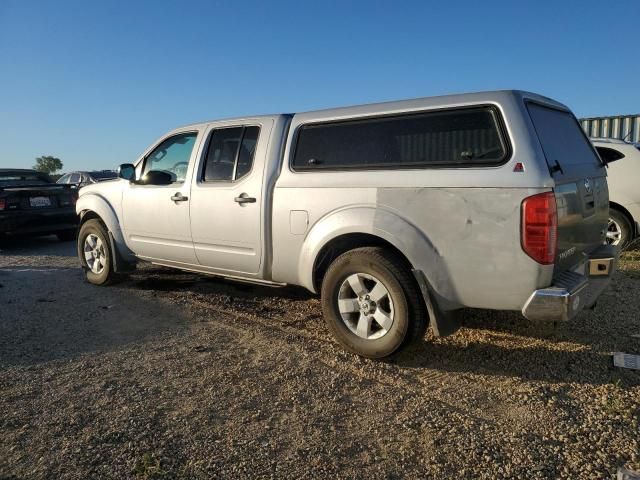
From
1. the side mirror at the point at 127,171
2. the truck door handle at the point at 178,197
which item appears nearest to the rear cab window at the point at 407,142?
the truck door handle at the point at 178,197

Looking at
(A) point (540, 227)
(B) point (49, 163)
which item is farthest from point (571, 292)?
(B) point (49, 163)

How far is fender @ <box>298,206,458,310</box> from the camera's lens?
346 centimetres

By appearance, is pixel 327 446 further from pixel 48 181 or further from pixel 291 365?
pixel 48 181

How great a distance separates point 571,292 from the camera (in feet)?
10.3

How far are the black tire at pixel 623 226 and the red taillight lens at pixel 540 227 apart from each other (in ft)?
14.4

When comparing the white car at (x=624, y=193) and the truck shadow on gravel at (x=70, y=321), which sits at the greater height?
the white car at (x=624, y=193)

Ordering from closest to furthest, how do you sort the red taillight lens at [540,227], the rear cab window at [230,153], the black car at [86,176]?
1. the red taillight lens at [540,227]
2. the rear cab window at [230,153]
3. the black car at [86,176]

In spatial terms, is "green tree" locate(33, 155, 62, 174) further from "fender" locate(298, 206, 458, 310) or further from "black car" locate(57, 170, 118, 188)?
"fender" locate(298, 206, 458, 310)

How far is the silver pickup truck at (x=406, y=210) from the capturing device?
317 cm

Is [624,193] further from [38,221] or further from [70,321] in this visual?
[38,221]

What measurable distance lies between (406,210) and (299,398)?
1486 millimetres

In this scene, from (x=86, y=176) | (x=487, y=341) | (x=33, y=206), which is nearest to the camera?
(x=487, y=341)

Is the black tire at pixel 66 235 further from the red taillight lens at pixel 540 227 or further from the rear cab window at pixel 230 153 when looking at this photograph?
the red taillight lens at pixel 540 227

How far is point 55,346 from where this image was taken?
4.30 meters
